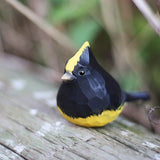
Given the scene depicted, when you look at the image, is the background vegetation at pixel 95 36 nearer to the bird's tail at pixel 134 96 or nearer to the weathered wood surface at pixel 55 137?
the weathered wood surface at pixel 55 137

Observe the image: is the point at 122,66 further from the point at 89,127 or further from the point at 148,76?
the point at 89,127

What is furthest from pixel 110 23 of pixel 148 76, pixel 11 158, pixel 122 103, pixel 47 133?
pixel 11 158

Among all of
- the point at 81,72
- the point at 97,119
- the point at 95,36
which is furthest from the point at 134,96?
the point at 95,36

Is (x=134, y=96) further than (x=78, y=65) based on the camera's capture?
Yes

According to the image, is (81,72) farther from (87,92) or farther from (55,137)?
(55,137)

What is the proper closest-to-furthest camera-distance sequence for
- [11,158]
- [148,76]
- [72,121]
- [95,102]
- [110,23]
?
[11,158], [95,102], [72,121], [110,23], [148,76]

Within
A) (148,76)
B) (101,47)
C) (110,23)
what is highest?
(110,23)

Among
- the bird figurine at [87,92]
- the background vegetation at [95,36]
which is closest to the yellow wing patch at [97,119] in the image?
the bird figurine at [87,92]
